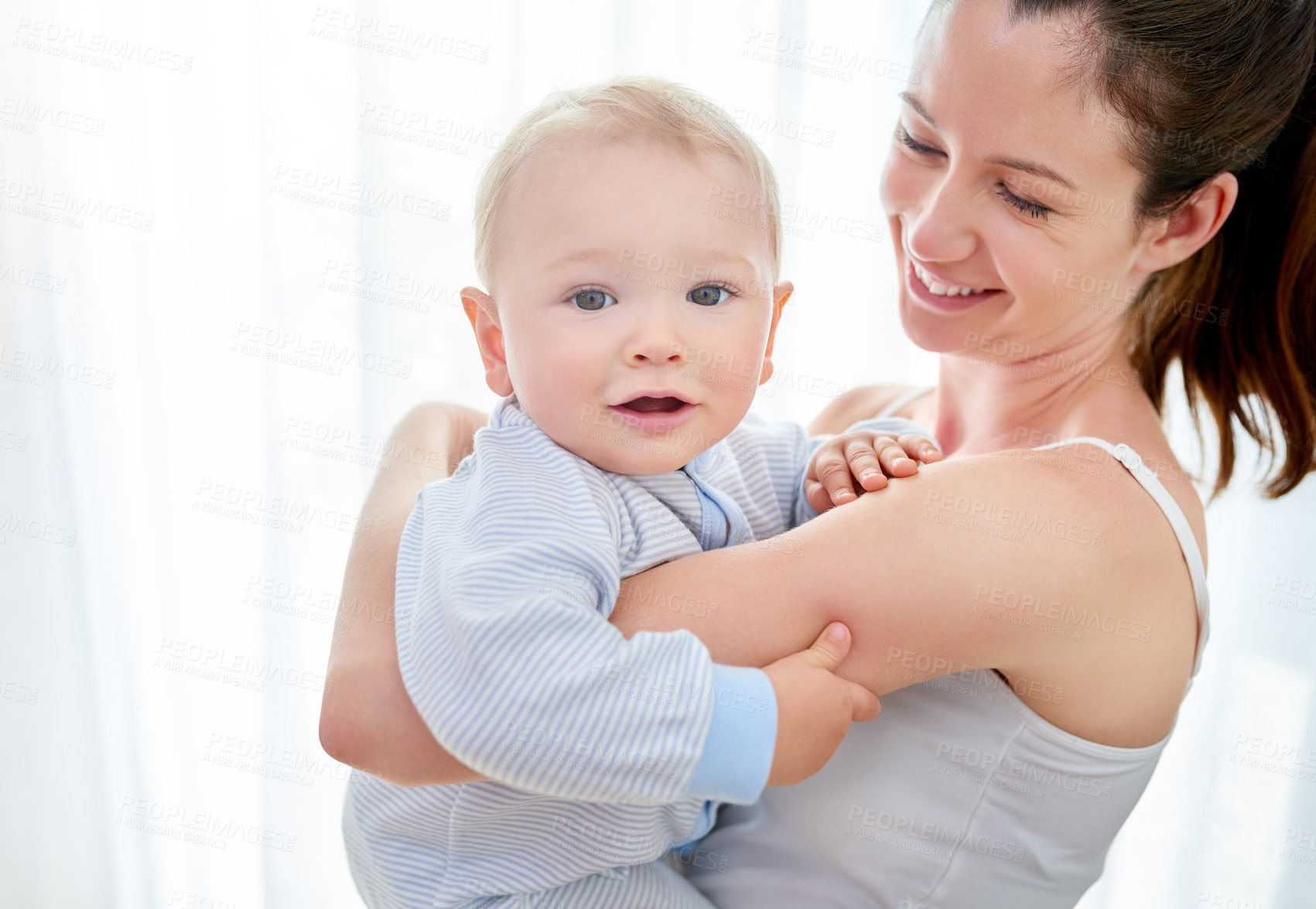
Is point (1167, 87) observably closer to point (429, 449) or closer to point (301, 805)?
point (429, 449)

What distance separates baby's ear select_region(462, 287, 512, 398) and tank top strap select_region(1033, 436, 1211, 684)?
62cm

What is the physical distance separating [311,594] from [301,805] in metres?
0.52

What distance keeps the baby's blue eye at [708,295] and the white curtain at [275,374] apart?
4.08ft

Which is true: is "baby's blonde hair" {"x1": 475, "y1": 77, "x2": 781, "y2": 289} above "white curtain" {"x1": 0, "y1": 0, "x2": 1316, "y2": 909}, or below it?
above

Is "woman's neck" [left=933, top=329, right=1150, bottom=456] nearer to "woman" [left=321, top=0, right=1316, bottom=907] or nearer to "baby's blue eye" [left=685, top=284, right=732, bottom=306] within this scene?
"woman" [left=321, top=0, right=1316, bottom=907]

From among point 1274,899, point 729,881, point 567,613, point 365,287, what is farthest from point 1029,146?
point 1274,899

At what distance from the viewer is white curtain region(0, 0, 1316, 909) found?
208 centimetres

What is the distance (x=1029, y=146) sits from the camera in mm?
1207

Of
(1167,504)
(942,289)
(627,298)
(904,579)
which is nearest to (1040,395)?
(942,289)

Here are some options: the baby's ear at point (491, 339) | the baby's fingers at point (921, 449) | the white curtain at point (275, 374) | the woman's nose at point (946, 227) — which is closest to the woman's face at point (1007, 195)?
the woman's nose at point (946, 227)

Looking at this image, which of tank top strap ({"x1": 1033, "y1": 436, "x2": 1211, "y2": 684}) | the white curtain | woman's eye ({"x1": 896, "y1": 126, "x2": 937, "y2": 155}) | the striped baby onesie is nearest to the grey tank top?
tank top strap ({"x1": 1033, "y1": 436, "x2": 1211, "y2": 684})

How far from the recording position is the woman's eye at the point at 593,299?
103cm

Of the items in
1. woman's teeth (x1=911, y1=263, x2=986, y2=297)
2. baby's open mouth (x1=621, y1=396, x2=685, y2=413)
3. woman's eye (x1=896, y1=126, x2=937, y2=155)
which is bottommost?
baby's open mouth (x1=621, y1=396, x2=685, y2=413)

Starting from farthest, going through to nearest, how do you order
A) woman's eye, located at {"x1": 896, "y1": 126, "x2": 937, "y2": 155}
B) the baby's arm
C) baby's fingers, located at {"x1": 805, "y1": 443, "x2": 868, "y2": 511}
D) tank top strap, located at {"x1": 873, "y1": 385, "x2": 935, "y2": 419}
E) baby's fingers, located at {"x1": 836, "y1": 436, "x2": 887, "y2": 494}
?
tank top strap, located at {"x1": 873, "y1": 385, "x2": 935, "y2": 419}
woman's eye, located at {"x1": 896, "y1": 126, "x2": 937, "y2": 155}
baby's fingers, located at {"x1": 805, "y1": 443, "x2": 868, "y2": 511}
baby's fingers, located at {"x1": 836, "y1": 436, "x2": 887, "y2": 494}
the baby's arm
